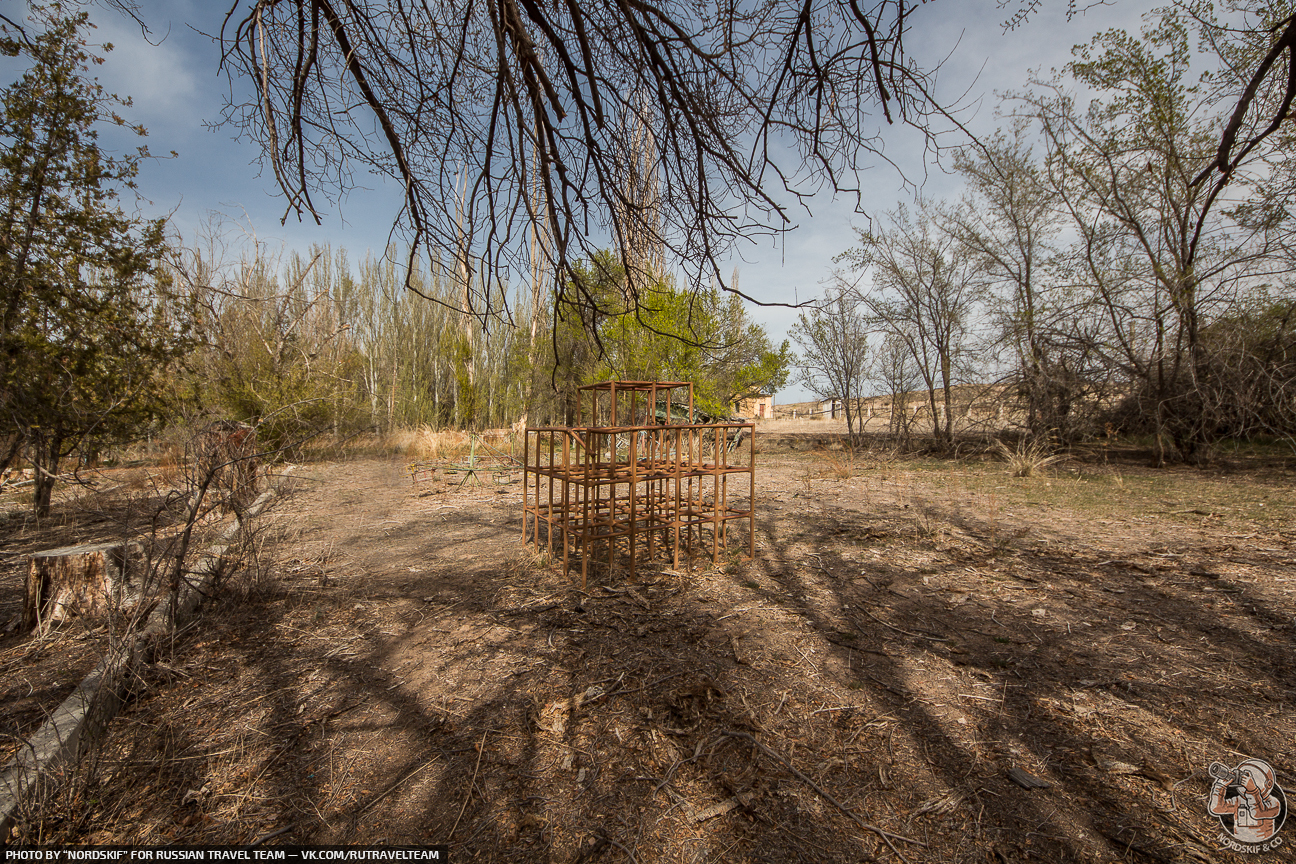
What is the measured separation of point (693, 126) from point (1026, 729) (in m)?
2.78

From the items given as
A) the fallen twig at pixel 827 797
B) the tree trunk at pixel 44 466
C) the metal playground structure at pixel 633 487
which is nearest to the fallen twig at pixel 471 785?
the fallen twig at pixel 827 797

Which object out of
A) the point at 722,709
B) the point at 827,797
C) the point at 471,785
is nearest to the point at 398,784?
the point at 471,785

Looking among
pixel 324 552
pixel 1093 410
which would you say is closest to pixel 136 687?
pixel 324 552

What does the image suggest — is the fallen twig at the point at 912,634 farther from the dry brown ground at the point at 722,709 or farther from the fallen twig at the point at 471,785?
the fallen twig at the point at 471,785

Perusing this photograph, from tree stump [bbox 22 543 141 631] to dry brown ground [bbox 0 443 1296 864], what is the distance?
0.44 meters

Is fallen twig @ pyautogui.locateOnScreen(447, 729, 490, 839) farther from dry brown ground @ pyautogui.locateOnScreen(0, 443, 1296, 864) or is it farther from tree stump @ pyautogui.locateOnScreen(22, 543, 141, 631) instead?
tree stump @ pyautogui.locateOnScreen(22, 543, 141, 631)

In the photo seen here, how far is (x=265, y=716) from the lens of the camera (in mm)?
2438

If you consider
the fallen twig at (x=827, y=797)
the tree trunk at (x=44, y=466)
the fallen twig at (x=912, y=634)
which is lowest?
the fallen twig at (x=827, y=797)

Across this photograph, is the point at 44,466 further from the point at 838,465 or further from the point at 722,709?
the point at 838,465

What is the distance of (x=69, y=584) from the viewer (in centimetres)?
335

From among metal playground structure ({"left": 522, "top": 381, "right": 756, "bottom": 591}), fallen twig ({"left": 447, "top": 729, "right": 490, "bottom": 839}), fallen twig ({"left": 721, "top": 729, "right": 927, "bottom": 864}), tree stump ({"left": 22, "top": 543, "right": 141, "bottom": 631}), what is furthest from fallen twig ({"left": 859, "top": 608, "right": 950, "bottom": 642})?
tree stump ({"left": 22, "top": 543, "right": 141, "bottom": 631})

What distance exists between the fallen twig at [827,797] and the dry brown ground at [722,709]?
0.04 feet

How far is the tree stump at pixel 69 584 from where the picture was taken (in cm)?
329

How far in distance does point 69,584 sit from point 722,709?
3.96m
